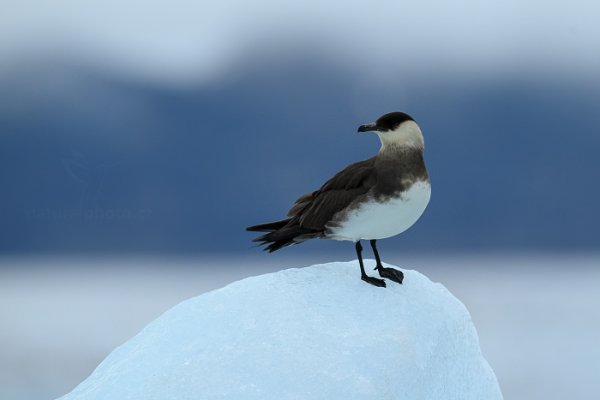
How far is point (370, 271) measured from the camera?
7488mm

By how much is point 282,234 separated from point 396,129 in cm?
159

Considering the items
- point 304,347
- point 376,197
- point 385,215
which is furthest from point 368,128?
point 304,347

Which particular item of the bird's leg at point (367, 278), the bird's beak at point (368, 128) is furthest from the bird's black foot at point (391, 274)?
the bird's beak at point (368, 128)

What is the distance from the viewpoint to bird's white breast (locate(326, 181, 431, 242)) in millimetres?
6645

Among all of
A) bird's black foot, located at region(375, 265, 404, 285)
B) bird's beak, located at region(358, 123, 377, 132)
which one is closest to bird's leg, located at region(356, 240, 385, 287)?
bird's black foot, located at region(375, 265, 404, 285)

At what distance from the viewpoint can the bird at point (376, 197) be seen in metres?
6.64

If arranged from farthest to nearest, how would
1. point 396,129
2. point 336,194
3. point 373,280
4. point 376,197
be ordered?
1. point 336,194
2. point 373,280
3. point 396,129
4. point 376,197

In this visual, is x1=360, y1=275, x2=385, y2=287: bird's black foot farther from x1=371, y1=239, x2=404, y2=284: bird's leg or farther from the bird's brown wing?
the bird's brown wing

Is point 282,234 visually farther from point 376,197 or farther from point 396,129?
point 396,129

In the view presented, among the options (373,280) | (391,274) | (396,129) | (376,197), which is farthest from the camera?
(391,274)

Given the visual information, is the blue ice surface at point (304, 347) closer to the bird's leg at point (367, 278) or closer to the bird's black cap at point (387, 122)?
the bird's leg at point (367, 278)

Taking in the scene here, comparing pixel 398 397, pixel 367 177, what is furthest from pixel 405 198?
pixel 398 397

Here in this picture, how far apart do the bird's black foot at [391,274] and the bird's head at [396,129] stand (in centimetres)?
135

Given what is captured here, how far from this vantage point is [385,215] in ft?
22.0
